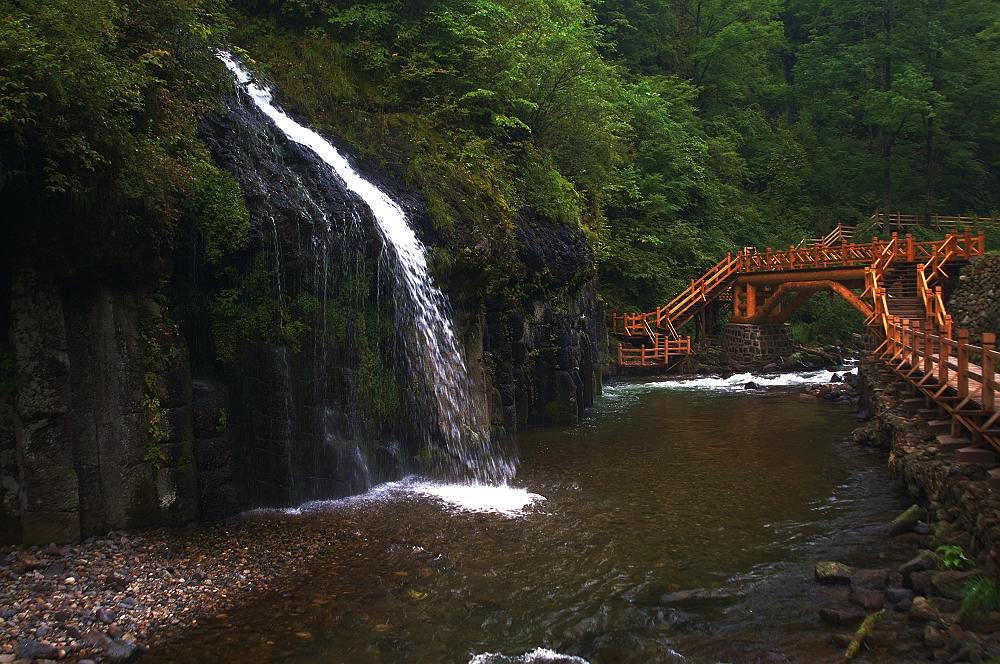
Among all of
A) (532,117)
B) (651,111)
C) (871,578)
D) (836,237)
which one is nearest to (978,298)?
(532,117)

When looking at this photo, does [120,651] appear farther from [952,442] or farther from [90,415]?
[952,442]

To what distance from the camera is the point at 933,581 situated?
7.15m

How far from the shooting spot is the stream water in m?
6.54

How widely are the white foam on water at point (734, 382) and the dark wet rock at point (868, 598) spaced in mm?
18305

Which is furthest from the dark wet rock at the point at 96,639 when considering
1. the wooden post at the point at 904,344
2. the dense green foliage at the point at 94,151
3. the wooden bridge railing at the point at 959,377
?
the wooden post at the point at 904,344

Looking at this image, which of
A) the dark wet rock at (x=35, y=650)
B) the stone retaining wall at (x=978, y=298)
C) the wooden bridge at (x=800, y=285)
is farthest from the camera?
the wooden bridge at (x=800, y=285)

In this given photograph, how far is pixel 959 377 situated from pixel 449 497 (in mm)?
7677

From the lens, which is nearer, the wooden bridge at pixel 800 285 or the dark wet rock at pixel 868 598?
the dark wet rock at pixel 868 598

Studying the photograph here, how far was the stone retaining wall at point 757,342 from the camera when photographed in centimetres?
3019

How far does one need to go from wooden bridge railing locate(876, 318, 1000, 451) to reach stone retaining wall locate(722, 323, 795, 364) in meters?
14.3

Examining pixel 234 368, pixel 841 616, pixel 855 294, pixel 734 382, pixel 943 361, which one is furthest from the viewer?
pixel 855 294

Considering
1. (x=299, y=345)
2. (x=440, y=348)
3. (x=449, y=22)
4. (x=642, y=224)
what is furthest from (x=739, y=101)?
(x=299, y=345)

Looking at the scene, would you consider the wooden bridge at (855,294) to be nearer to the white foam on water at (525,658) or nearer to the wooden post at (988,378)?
the wooden post at (988,378)

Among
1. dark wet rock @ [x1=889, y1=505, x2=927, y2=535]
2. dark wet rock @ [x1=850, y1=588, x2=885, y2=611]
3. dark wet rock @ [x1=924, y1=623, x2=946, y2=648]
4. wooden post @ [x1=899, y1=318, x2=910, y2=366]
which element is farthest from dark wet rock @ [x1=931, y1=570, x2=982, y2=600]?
wooden post @ [x1=899, y1=318, x2=910, y2=366]
